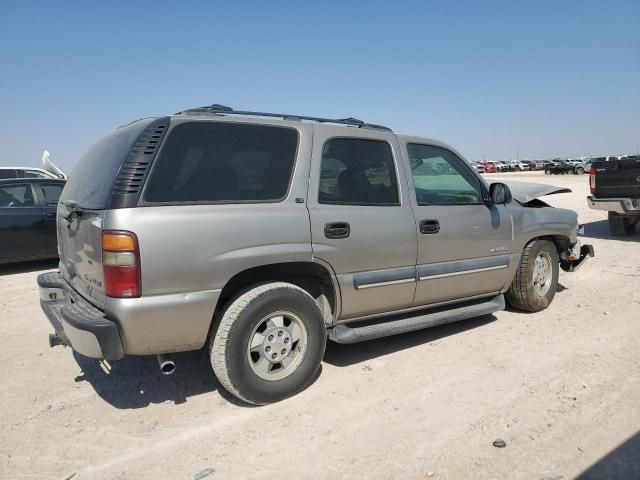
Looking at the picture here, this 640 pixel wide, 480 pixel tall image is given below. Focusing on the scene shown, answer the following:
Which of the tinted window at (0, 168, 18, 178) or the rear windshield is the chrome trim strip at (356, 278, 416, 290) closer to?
the rear windshield

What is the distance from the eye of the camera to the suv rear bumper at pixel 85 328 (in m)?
2.81

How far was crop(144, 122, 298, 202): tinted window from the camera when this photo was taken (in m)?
2.99

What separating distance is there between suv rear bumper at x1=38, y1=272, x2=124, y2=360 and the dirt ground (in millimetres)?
554

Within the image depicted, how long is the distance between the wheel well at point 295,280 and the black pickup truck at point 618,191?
26.1ft

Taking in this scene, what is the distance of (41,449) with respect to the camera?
112 inches

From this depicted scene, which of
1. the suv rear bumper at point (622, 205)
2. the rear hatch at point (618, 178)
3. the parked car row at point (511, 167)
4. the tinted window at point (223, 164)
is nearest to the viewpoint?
Result: the tinted window at point (223, 164)

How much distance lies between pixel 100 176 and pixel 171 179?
0.55m

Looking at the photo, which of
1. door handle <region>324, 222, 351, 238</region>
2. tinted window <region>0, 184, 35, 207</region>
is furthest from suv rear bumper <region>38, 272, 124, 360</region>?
tinted window <region>0, 184, 35, 207</region>

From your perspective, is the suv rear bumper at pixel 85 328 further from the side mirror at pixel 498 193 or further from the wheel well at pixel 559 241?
the wheel well at pixel 559 241

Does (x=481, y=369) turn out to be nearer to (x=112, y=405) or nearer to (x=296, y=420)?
(x=296, y=420)

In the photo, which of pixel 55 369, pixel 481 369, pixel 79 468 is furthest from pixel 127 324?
pixel 481 369

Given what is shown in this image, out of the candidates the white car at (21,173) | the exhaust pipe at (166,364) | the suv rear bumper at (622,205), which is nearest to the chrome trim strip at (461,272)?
the exhaust pipe at (166,364)

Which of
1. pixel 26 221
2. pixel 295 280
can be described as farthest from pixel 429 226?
pixel 26 221

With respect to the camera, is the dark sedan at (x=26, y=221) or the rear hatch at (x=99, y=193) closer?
the rear hatch at (x=99, y=193)
